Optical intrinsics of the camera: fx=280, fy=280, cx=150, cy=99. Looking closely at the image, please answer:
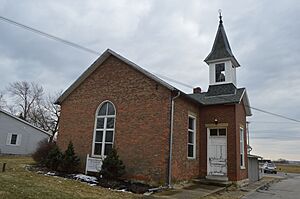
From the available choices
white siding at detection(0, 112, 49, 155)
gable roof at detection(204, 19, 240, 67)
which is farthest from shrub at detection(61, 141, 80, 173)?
white siding at detection(0, 112, 49, 155)

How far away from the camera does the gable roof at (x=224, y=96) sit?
17198mm

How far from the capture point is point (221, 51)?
20125mm

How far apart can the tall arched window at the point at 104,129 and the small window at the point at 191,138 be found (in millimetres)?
4333

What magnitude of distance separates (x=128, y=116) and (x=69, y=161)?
13.4ft

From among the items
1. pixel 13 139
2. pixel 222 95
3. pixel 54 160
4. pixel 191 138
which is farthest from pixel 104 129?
pixel 13 139

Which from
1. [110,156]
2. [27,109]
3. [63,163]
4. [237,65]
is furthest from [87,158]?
[27,109]

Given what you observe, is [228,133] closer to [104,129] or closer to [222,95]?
[222,95]

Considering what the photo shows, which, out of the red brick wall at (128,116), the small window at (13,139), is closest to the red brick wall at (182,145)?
the red brick wall at (128,116)

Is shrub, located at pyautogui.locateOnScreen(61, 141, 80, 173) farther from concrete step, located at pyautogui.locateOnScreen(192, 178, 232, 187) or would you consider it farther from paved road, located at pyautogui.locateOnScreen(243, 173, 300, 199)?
paved road, located at pyautogui.locateOnScreen(243, 173, 300, 199)

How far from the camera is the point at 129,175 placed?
1401 cm

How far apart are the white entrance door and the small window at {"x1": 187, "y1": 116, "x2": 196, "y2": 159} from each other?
1213 mm

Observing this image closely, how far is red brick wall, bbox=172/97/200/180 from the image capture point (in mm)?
13758

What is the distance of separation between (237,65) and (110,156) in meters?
12.2

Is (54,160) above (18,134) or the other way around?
the other way around
